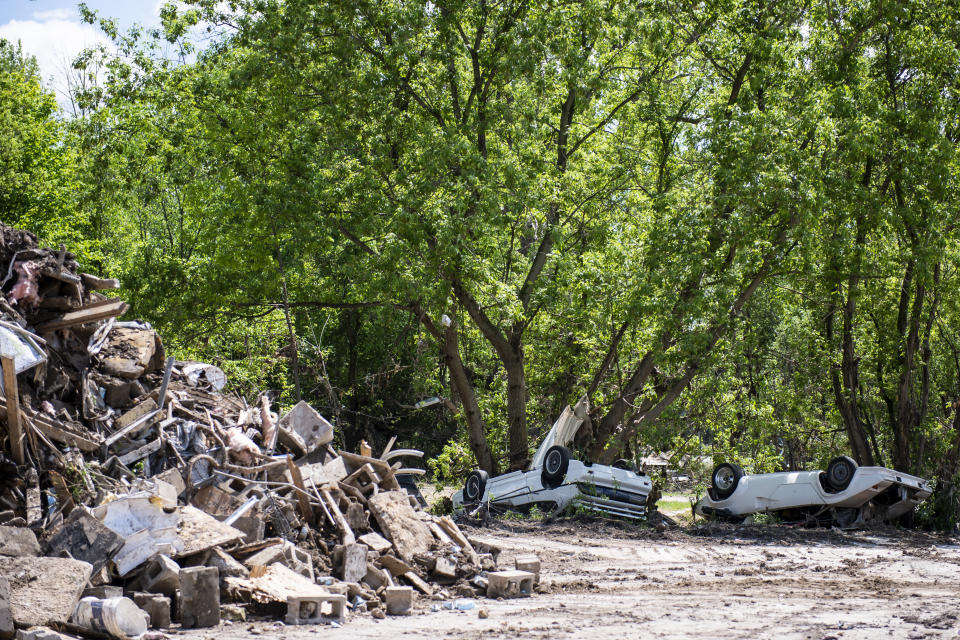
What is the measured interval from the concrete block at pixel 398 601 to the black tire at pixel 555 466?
8484 mm

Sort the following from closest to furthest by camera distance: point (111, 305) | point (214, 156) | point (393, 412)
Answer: point (111, 305)
point (214, 156)
point (393, 412)

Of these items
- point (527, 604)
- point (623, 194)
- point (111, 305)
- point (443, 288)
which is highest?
point (623, 194)

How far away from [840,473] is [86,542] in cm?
1224

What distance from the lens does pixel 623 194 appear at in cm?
1989

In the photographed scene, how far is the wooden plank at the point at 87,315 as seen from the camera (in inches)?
331

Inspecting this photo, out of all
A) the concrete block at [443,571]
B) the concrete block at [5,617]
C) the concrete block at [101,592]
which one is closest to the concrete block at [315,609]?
the concrete block at [101,592]

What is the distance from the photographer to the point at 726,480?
1619cm

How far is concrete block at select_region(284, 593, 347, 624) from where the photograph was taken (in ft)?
21.3

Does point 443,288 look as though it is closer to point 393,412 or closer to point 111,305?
point 111,305

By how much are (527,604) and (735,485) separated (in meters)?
9.29

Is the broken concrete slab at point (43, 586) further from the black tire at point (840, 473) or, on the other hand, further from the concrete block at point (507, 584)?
the black tire at point (840, 473)

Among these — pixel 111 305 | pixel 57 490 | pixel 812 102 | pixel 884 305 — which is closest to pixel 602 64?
pixel 812 102

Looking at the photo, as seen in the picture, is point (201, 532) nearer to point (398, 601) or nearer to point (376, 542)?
point (398, 601)

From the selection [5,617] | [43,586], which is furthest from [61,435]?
[5,617]
